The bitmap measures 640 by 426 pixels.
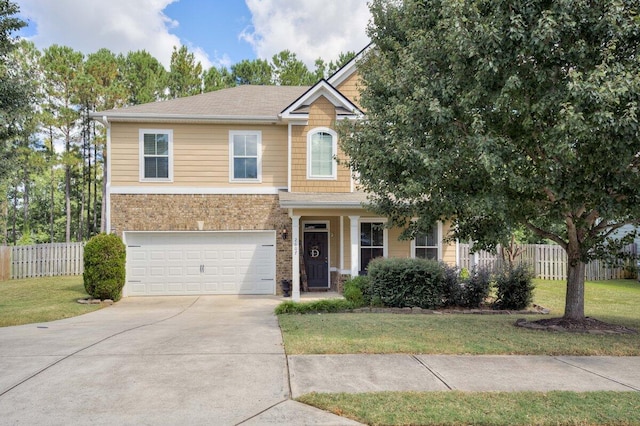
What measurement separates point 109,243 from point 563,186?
11652 mm

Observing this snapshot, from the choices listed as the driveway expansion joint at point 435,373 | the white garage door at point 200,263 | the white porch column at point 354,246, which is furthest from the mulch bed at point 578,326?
the white garage door at point 200,263

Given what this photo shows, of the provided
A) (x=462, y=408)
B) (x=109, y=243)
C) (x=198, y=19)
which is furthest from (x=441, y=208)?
(x=198, y=19)

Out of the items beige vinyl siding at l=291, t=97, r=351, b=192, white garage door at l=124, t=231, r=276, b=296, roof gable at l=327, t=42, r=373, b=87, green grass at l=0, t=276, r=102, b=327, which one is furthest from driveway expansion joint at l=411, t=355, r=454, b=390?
roof gable at l=327, t=42, r=373, b=87

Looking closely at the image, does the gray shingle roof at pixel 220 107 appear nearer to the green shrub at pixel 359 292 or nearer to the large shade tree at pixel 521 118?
the green shrub at pixel 359 292

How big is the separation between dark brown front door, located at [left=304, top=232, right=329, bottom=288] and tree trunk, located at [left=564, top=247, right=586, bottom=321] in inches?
335

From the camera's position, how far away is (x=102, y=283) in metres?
13.2

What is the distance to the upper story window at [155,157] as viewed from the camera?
1492cm

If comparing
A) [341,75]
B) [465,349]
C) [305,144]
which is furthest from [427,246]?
[465,349]

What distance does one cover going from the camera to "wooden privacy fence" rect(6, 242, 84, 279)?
19.1 metres

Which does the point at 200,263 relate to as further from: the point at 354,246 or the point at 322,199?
the point at 354,246

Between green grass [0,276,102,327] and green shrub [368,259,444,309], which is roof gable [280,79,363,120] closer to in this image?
green shrub [368,259,444,309]

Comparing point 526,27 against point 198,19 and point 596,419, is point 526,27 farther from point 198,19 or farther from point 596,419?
point 198,19

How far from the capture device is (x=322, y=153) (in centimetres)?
1539

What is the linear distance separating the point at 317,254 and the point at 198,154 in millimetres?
5213
